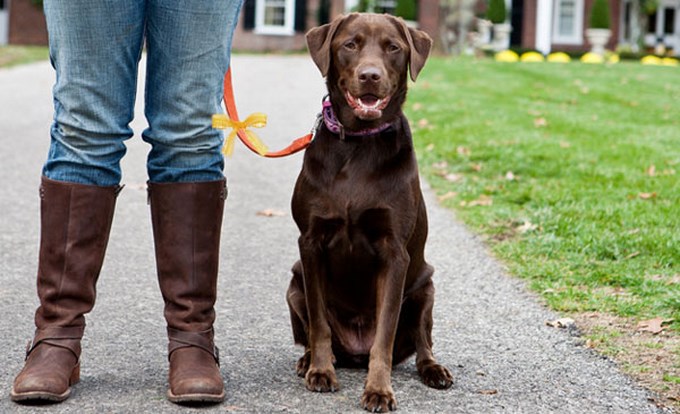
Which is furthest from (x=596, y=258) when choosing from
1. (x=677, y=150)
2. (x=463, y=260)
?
(x=677, y=150)

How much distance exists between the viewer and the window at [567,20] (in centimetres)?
3297

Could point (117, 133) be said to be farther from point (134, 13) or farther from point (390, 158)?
point (390, 158)

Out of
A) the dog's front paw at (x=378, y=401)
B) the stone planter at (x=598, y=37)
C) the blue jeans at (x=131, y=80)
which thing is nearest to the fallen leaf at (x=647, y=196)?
the dog's front paw at (x=378, y=401)

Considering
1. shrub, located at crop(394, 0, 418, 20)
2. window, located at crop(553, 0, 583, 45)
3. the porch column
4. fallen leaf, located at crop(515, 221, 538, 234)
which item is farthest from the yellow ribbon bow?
window, located at crop(553, 0, 583, 45)

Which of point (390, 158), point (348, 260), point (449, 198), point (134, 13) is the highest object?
point (134, 13)

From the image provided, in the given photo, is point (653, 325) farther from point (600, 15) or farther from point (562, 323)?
point (600, 15)

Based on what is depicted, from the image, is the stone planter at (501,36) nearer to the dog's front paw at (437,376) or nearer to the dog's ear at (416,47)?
the dog's ear at (416,47)

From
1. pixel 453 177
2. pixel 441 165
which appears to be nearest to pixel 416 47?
pixel 453 177

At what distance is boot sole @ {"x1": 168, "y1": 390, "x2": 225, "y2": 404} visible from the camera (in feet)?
9.11

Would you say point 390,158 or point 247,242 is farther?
point 247,242

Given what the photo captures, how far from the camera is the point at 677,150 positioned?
28.9ft

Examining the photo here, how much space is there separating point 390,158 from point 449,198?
13.2 feet

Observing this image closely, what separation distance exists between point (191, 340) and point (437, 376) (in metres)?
0.74

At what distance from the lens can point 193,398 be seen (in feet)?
9.10
